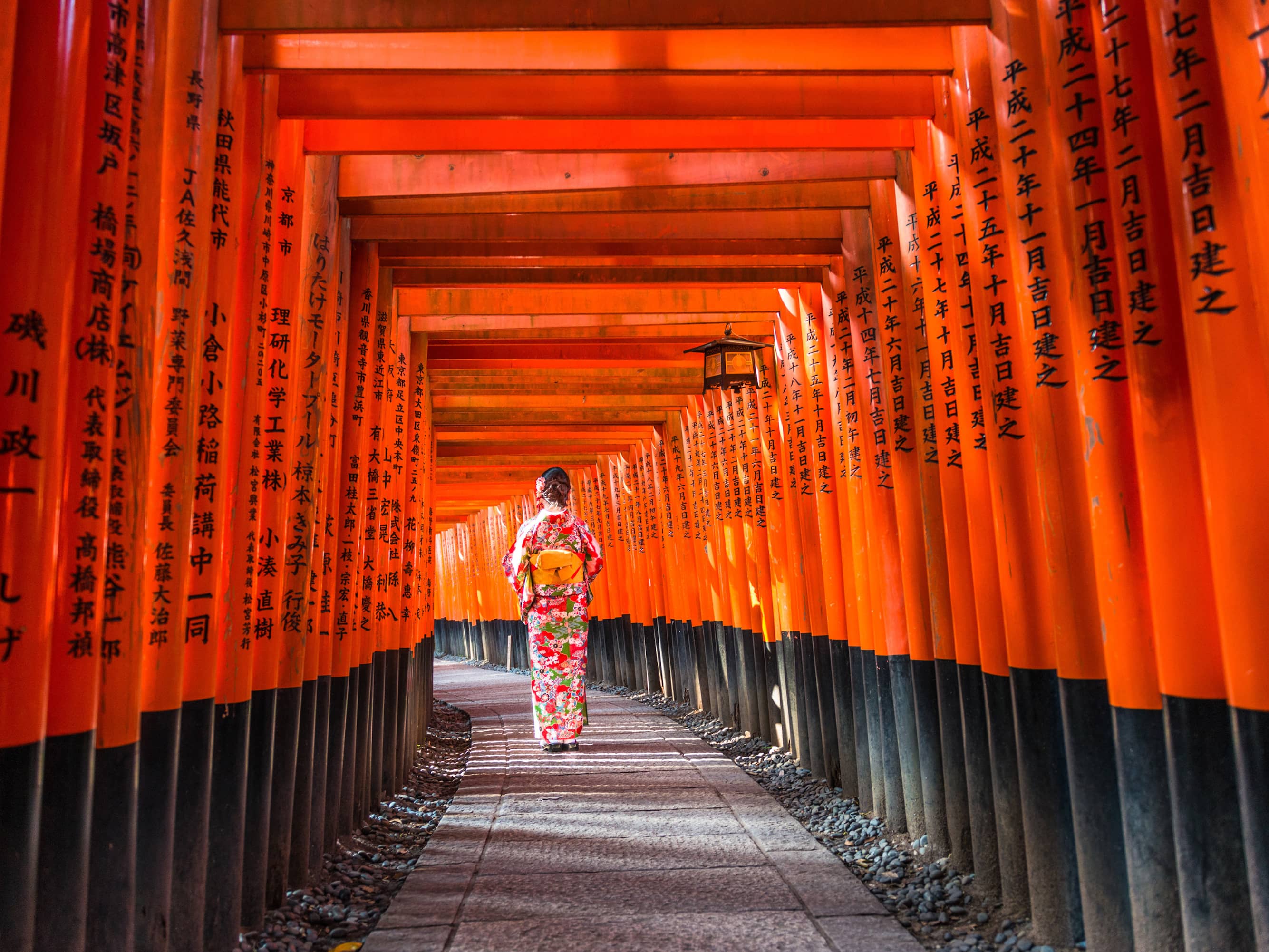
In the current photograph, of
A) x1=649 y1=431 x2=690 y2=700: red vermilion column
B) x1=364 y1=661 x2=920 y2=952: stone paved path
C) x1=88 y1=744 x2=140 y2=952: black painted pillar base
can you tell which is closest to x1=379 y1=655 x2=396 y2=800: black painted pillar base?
x1=364 y1=661 x2=920 y2=952: stone paved path

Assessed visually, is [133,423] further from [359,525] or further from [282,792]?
[359,525]

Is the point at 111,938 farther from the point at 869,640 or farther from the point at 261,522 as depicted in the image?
the point at 869,640

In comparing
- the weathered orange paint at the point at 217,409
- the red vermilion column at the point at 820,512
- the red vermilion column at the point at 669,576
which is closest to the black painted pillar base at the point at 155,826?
the weathered orange paint at the point at 217,409

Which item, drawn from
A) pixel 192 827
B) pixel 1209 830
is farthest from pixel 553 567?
pixel 1209 830

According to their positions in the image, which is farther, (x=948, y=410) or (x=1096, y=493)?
(x=948, y=410)

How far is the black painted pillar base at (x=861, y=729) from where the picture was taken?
5.45m

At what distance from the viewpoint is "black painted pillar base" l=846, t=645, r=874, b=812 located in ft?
17.9

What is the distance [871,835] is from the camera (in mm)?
5016

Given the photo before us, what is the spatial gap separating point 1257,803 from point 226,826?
3.23 m

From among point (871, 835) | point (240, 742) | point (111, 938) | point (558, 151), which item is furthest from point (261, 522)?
point (871, 835)

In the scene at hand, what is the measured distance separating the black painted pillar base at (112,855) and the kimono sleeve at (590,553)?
545 cm

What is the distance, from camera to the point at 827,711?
6.38m

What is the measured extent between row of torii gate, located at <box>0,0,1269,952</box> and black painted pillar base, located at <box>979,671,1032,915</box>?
22mm

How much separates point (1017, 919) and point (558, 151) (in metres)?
3.88
